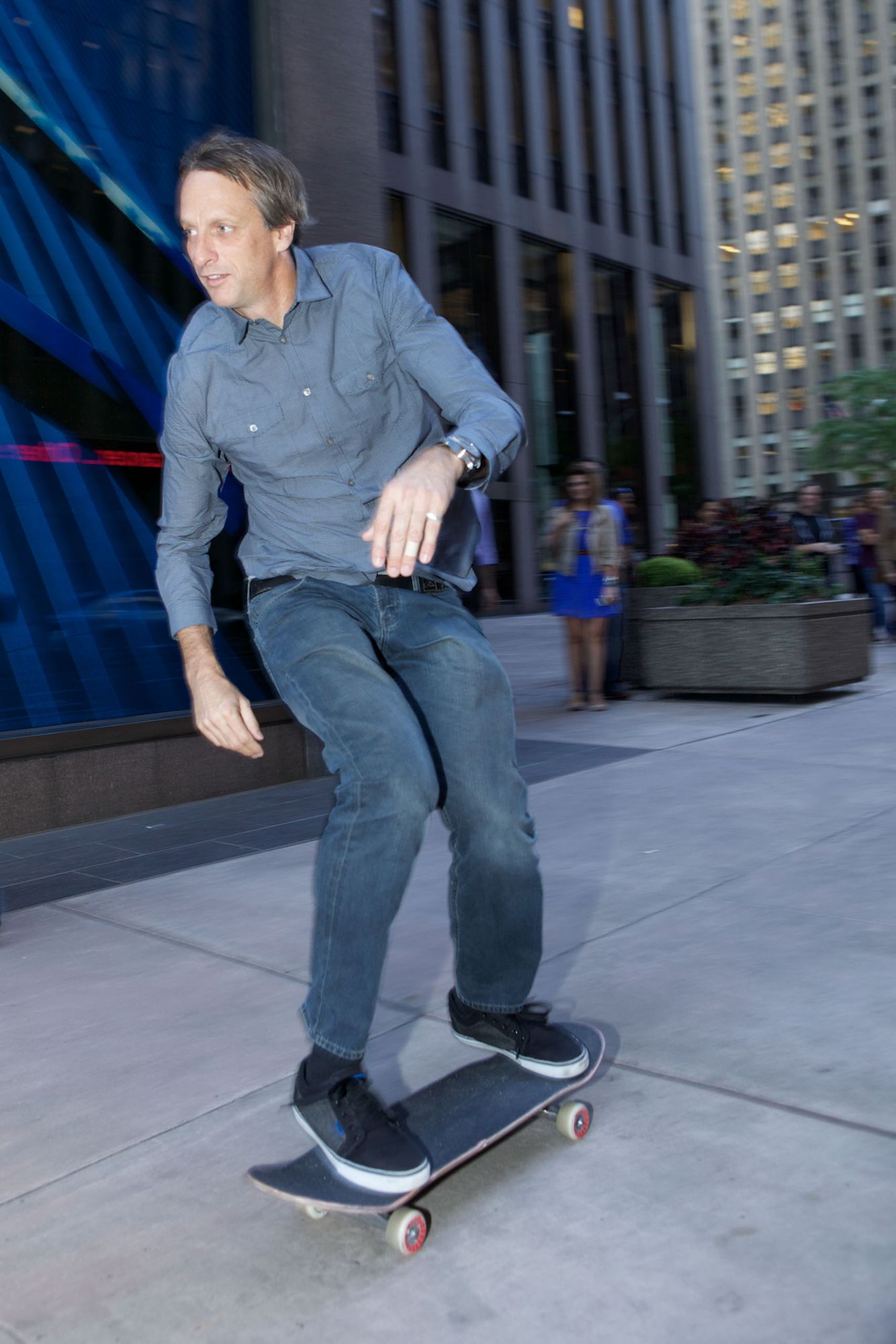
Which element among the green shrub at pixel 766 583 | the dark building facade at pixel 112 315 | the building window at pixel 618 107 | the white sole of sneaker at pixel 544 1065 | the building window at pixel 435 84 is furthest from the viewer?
the building window at pixel 618 107

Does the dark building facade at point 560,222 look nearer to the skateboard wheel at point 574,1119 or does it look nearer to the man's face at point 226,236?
the man's face at point 226,236

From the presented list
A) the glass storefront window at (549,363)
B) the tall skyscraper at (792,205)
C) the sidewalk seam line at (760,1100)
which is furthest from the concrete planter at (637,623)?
the tall skyscraper at (792,205)

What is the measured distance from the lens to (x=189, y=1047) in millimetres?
3383

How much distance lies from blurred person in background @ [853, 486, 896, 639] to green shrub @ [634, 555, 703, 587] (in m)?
3.86

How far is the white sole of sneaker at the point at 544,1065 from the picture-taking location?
2.66 metres

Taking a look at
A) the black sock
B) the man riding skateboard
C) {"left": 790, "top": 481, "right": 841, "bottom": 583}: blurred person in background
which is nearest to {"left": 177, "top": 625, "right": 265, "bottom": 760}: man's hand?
the man riding skateboard

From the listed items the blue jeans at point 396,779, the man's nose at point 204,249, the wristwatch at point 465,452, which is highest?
the man's nose at point 204,249

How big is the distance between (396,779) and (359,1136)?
63 centimetres

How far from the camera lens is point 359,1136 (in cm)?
227

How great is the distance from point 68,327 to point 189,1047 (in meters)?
4.87

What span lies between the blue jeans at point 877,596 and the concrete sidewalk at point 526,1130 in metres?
9.29

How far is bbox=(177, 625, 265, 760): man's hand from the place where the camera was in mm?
2438

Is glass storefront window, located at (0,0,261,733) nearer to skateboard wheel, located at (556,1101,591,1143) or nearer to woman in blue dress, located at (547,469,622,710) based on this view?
woman in blue dress, located at (547,469,622,710)

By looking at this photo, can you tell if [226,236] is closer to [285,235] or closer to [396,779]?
[285,235]
